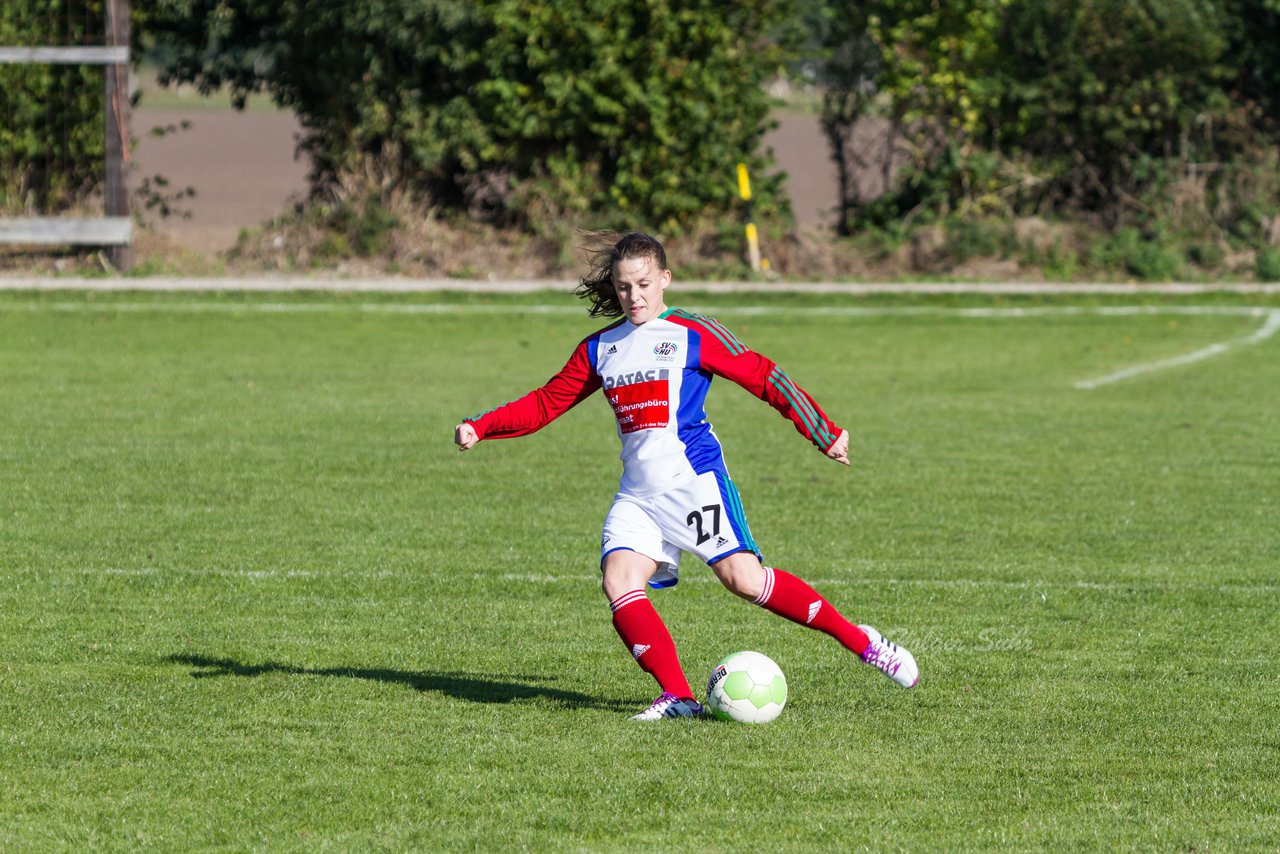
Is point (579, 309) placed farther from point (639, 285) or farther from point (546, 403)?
point (639, 285)

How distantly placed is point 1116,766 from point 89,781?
304cm

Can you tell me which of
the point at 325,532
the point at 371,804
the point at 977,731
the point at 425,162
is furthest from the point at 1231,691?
the point at 425,162

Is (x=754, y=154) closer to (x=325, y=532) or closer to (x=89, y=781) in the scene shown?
(x=325, y=532)

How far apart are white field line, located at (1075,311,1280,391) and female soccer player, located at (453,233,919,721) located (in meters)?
10.1

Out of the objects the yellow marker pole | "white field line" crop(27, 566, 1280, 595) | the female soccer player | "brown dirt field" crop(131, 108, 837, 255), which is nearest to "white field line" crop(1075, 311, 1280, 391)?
the yellow marker pole

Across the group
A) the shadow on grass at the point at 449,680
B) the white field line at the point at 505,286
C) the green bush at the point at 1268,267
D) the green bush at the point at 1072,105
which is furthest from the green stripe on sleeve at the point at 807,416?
the green bush at the point at 1268,267

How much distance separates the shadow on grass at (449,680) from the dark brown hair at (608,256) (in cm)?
137

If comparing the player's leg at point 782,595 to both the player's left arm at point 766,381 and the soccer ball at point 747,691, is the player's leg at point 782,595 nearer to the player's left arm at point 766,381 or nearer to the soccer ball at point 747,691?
the soccer ball at point 747,691

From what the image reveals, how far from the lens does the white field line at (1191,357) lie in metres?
16.1

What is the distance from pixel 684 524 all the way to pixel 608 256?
38.3 inches

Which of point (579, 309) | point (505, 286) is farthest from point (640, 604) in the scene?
point (505, 286)

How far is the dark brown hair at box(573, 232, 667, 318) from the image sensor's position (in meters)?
5.98

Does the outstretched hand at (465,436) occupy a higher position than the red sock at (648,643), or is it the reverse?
the outstretched hand at (465,436)

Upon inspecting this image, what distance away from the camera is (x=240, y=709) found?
5938mm
